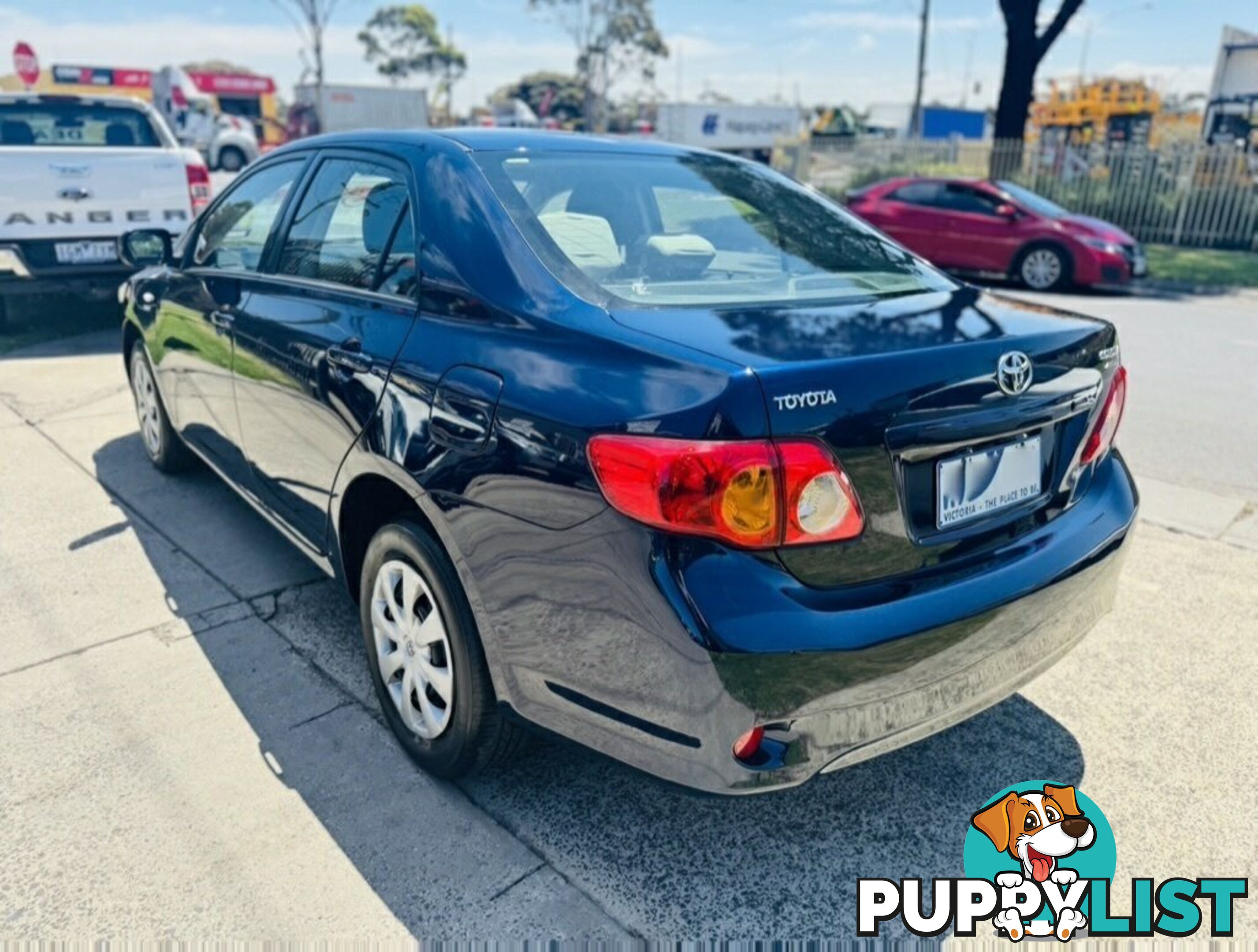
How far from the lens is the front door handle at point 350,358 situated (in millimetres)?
2621

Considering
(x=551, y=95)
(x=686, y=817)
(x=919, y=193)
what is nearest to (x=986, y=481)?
(x=686, y=817)

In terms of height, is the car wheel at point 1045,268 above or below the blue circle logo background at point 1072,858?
above

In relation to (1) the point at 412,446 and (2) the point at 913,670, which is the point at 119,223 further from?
(2) the point at 913,670

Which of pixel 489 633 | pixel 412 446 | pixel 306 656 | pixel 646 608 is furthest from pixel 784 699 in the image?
pixel 306 656

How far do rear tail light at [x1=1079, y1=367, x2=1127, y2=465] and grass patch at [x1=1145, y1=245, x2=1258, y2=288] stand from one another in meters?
12.0

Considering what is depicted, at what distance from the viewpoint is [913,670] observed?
1.99 metres

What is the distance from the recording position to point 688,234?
2.86m

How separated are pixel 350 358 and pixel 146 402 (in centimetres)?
281

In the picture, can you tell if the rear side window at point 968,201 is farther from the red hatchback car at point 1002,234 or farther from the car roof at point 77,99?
the car roof at point 77,99

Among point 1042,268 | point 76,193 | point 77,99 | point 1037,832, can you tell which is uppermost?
point 77,99

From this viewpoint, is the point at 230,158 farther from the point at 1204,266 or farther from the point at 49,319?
the point at 1204,266

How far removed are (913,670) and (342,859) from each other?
1.41 metres

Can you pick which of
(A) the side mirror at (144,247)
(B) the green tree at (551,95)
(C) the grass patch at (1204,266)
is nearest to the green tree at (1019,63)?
(C) the grass patch at (1204,266)

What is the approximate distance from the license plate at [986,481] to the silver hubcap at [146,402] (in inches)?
158
